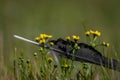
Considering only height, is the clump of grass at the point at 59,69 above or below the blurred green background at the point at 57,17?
below

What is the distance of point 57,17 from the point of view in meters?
13.2

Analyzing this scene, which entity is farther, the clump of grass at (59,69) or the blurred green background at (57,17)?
the blurred green background at (57,17)

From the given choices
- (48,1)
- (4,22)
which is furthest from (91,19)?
(48,1)

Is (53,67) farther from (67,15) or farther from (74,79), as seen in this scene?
(67,15)

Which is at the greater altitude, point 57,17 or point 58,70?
point 57,17

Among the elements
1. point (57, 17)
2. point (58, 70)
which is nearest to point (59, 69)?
point (58, 70)

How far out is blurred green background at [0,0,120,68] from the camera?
1113 centimetres

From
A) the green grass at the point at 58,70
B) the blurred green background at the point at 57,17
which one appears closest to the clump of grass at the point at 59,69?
the green grass at the point at 58,70

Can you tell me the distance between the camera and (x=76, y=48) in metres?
4.60

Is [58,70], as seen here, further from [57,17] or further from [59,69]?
[57,17]

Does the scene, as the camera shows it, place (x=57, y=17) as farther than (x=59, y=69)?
Yes

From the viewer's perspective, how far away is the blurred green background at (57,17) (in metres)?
11.1

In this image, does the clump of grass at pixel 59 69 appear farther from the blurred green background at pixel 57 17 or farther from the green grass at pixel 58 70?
the blurred green background at pixel 57 17

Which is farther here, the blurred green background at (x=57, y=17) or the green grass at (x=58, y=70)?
the blurred green background at (x=57, y=17)
